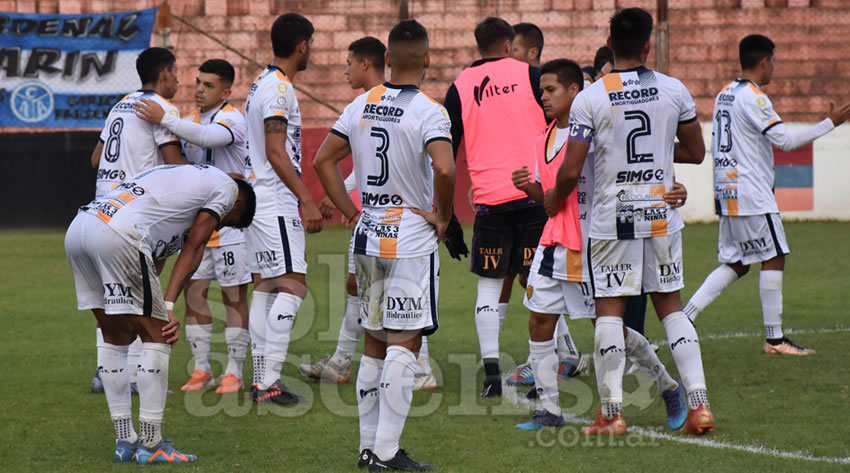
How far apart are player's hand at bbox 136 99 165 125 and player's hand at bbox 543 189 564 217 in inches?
101

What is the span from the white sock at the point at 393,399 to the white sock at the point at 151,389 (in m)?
1.14

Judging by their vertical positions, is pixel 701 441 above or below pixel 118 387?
below

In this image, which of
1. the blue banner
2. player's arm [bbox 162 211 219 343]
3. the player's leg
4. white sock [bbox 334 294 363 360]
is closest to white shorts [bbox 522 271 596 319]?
white sock [bbox 334 294 363 360]

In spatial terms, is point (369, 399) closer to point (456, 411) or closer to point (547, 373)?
point (547, 373)

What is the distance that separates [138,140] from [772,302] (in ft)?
16.1

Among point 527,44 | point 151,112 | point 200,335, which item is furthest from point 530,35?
point 200,335

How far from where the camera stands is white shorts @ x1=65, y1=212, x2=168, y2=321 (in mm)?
5258

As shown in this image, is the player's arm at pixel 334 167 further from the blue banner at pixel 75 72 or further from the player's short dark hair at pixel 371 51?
the blue banner at pixel 75 72

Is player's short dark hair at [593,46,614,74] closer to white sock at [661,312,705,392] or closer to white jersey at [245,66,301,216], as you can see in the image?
white jersey at [245,66,301,216]

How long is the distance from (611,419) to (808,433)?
1055mm

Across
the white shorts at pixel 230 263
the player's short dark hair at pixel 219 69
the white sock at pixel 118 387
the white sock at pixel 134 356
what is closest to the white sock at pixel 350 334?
the white shorts at pixel 230 263

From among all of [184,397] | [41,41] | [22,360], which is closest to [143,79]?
[184,397]

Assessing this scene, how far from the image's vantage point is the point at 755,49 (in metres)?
8.41

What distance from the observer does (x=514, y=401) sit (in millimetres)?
6891
